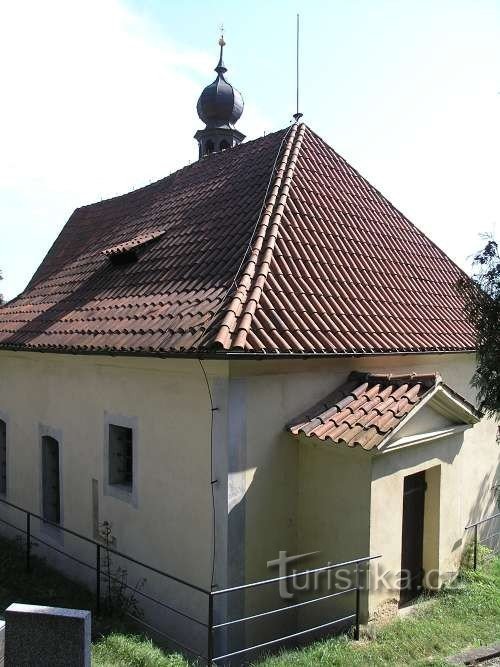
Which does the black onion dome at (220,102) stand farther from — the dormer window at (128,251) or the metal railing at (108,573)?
the metal railing at (108,573)

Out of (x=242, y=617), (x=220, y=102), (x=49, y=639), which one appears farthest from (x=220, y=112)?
(x=49, y=639)

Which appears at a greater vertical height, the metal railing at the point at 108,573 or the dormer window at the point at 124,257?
the dormer window at the point at 124,257

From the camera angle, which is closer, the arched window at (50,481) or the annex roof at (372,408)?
the annex roof at (372,408)

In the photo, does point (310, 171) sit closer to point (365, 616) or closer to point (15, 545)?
point (365, 616)

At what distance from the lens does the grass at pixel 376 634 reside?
5605mm

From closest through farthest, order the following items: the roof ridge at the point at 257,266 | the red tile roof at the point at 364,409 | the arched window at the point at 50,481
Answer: the roof ridge at the point at 257,266 < the red tile roof at the point at 364,409 < the arched window at the point at 50,481

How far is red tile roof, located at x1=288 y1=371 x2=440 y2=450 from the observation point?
6.29 metres

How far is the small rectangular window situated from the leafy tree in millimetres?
5072

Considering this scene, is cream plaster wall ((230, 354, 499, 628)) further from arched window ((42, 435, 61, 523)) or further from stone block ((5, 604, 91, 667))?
arched window ((42, 435, 61, 523))

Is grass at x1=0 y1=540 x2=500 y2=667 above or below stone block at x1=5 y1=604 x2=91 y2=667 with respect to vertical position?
below

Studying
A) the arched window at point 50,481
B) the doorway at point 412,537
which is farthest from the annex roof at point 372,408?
the arched window at point 50,481

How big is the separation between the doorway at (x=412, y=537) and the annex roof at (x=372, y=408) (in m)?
1.08

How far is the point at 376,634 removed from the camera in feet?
20.5

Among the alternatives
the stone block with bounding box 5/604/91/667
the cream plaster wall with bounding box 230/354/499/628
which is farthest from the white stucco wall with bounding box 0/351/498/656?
the stone block with bounding box 5/604/91/667
